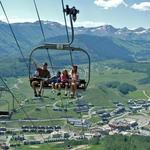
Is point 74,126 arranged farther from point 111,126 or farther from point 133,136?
point 133,136

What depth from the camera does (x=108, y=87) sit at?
17438cm

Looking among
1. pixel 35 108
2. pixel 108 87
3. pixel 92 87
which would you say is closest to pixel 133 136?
pixel 35 108

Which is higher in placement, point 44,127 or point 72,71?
point 72,71

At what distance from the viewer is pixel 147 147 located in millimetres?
78125

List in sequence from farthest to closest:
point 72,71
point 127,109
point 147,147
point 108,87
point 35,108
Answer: point 108,87, point 127,109, point 35,108, point 147,147, point 72,71

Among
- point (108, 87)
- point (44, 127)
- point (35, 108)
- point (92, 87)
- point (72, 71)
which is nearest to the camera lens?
point (72, 71)

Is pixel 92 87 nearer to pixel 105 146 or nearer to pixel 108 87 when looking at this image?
pixel 108 87

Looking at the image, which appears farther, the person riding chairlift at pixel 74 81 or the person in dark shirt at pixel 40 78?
the person in dark shirt at pixel 40 78

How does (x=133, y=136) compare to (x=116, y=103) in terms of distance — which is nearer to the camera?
(x=133, y=136)

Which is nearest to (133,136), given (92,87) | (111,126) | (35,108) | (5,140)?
(111,126)

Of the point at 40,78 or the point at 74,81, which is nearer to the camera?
the point at 74,81

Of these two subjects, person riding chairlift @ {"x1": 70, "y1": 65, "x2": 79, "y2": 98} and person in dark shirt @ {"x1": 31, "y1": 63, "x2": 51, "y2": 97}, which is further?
person in dark shirt @ {"x1": 31, "y1": 63, "x2": 51, "y2": 97}

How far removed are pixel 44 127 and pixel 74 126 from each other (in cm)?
741

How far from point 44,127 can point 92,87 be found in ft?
187
